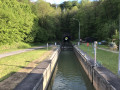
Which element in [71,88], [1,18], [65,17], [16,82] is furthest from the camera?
[65,17]

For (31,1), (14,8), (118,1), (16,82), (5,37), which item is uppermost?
(31,1)

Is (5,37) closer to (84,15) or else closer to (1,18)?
(1,18)

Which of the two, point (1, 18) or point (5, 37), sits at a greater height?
point (1, 18)

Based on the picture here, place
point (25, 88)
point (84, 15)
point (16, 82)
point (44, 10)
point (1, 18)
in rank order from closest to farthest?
point (25, 88)
point (16, 82)
point (1, 18)
point (44, 10)
point (84, 15)

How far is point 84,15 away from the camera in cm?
6166

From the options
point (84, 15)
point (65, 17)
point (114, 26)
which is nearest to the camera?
point (114, 26)

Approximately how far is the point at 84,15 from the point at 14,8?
37.3m

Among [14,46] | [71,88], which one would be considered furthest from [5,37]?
[71,88]

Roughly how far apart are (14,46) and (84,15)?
133 ft

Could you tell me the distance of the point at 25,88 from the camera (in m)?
7.27

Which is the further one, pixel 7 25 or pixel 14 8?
pixel 14 8

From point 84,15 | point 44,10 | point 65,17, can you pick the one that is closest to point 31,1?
point 44,10

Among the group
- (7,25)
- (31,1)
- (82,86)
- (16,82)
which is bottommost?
(82,86)

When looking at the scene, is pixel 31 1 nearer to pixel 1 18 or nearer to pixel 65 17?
pixel 65 17
